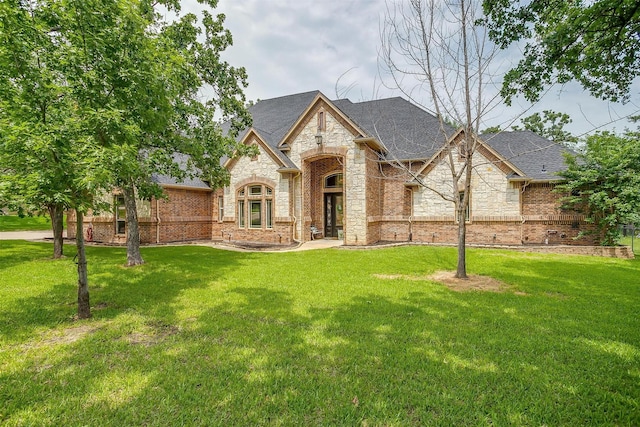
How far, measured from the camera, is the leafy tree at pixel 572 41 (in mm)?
5549

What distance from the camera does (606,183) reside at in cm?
1385

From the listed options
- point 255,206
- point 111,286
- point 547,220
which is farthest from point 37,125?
point 547,220

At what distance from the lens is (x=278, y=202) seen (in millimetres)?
17734

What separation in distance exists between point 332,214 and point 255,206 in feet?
15.9

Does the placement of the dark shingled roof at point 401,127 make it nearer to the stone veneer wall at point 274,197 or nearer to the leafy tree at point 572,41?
the stone veneer wall at point 274,197

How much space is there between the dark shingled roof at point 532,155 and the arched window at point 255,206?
11.8 m

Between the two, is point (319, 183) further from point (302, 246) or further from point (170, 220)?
point (170, 220)

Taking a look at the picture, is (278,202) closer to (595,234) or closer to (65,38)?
(65,38)

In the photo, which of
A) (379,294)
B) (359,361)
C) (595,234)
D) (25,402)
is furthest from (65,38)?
(595,234)

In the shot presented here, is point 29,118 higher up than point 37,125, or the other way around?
point 29,118

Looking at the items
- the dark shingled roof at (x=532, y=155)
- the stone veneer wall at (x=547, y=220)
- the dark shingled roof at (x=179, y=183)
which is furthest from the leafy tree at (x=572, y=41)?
the dark shingled roof at (x=179, y=183)

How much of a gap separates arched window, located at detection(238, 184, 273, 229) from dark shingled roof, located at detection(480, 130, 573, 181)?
11825 millimetres

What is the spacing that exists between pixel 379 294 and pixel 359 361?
3407mm

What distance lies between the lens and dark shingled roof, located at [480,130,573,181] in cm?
1547
